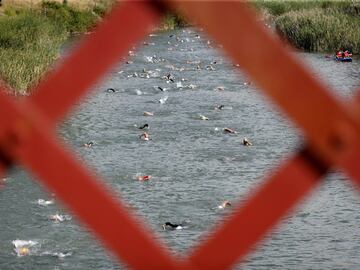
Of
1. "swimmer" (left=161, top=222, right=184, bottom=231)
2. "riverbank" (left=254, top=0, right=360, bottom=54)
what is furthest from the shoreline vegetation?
"swimmer" (left=161, top=222, right=184, bottom=231)

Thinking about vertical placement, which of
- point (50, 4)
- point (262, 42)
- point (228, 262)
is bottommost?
point (50, 4)

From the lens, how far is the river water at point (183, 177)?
869cm

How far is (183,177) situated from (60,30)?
20145 mm

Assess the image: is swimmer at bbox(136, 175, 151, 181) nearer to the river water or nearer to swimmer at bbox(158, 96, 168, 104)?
the river water


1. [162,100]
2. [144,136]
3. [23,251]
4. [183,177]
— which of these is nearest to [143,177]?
[183,177]

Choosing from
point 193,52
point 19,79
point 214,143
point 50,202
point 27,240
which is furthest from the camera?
point 193,52

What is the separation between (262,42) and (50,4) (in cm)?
3927

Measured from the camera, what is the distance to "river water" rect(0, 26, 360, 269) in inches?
342

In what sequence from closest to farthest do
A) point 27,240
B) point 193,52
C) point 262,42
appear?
1. point 262,42
2. point 27,240
3. point 193,52

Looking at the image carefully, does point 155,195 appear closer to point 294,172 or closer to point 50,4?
point 294,172

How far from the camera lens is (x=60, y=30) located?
30.9 metres

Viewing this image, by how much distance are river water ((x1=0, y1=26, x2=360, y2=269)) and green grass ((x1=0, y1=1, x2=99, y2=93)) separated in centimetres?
129

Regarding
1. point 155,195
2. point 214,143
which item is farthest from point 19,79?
point 155,195

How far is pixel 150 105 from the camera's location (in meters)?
17.1
